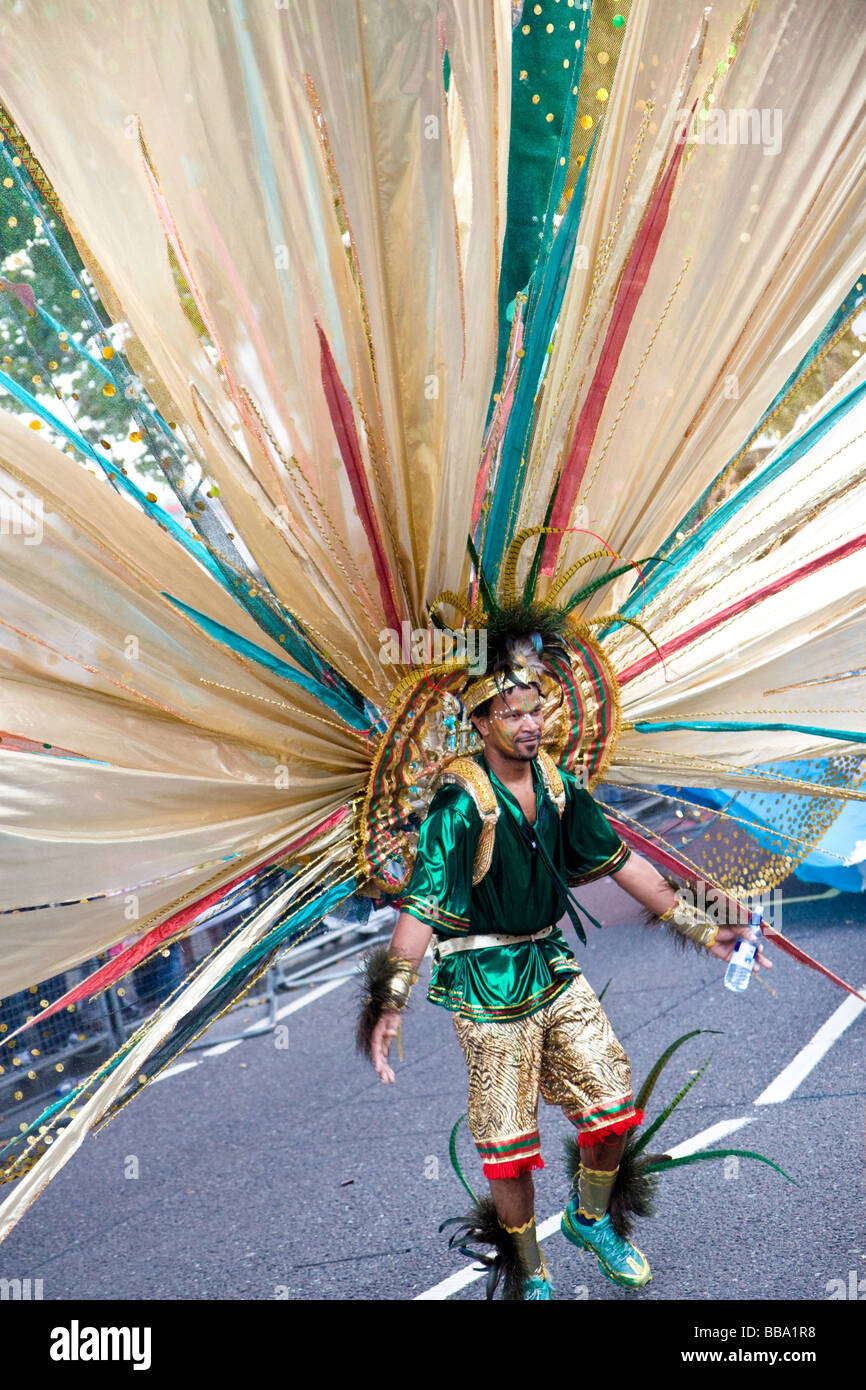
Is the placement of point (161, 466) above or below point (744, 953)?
above

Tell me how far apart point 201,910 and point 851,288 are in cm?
198

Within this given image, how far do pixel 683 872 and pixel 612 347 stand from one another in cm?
128

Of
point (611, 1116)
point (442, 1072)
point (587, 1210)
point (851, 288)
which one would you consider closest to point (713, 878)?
point (611, 1116)

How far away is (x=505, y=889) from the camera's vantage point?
2.63 m

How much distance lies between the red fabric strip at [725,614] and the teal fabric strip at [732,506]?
0.40 feet

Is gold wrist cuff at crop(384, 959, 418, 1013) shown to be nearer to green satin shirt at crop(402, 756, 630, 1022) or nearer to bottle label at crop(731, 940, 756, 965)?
green satin shirt at crop(402, 756, 630, 1022)

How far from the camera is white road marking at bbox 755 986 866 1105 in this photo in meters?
4.18

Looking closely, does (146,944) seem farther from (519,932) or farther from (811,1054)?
(811,1054)

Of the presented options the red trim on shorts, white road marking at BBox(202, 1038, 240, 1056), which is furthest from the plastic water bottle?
white road marking at BBox(202, 1038, 240, 1056)

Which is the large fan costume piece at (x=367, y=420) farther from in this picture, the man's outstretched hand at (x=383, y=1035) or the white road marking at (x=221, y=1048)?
the white road marking at (x=221, y=1048)

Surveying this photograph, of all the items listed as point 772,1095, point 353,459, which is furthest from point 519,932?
point 772,1095

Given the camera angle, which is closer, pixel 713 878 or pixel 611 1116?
pixel 611 1116

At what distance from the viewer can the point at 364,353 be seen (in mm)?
2254
